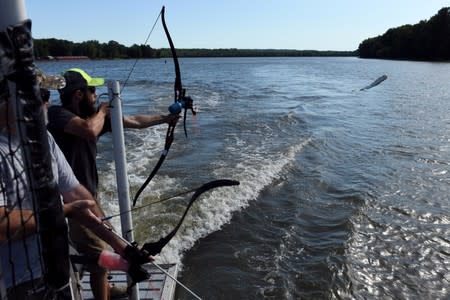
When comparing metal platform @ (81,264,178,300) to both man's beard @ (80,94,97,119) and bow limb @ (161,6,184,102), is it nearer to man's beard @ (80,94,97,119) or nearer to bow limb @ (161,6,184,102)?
man's beard @ (80,94,97,119)

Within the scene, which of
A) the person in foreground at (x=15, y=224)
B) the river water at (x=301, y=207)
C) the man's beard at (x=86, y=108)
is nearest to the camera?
the person in foreground at (x=15, y=224)

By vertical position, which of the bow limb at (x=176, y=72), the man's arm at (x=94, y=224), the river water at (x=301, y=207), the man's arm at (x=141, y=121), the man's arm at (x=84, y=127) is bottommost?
the river water at (x=301, y=207)

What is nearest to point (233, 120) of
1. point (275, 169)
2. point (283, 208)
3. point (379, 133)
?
point (379, 133)

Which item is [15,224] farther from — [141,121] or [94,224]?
[141,121]

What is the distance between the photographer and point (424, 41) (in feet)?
289

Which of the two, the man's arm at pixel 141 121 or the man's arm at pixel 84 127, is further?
the man's arm at pixel 141 121

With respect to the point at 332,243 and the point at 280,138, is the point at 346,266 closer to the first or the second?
the point at 332,243

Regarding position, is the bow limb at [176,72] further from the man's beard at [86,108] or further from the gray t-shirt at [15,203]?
the gray t-shirt at [15,203]

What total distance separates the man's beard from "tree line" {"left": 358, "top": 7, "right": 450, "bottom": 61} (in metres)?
93.1

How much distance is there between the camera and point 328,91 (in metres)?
28.4

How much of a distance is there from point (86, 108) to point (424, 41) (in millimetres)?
96709

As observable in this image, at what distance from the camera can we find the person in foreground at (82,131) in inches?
132

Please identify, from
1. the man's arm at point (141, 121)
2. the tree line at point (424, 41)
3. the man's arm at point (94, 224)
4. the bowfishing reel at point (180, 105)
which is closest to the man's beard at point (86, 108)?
the man's arm at point (141, 121)

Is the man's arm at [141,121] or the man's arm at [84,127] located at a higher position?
the man's arm at [84,127]
